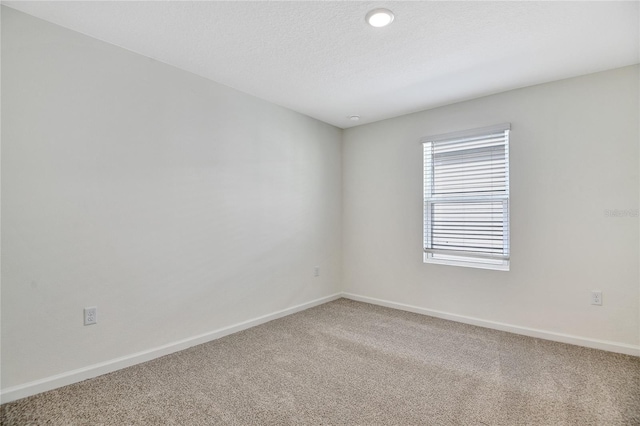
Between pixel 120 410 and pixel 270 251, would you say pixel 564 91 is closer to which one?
pixel 270 251

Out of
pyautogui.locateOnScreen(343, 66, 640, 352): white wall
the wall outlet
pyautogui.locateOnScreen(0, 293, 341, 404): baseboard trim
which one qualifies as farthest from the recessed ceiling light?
pyautogui.locateOnScreen(0, 293, 341, 404): baseboard trim

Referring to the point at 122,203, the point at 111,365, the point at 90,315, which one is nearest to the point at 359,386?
the point at 111,365

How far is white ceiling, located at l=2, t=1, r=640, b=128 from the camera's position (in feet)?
6.49

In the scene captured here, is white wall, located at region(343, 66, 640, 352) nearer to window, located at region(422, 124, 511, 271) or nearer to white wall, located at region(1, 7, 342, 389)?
window, located at region(422, 124, 511, 271)

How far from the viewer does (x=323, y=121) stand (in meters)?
4.32

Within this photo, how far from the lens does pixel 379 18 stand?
80.4 inches

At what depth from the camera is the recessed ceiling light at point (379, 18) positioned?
78.1 inches

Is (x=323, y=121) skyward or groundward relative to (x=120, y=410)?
skyward

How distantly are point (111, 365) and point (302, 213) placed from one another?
2.41m

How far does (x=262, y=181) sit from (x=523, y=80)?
9.03 ft

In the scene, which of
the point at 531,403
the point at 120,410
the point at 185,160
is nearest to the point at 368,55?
the point at 185,160

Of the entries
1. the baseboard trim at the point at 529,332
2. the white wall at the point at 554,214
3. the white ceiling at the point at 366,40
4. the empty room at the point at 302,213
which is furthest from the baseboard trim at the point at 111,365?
the white ceiling at the point at 366,40

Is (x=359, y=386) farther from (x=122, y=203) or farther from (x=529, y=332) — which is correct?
(x=122, y=203)

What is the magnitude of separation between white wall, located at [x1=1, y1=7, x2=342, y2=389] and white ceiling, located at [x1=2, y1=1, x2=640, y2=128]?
0.28 metres
